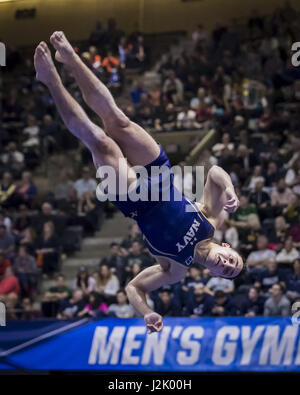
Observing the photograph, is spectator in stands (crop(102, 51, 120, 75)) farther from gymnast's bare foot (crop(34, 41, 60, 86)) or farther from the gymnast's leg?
gymnast's bare foot (crop(34, 41, 60, 86))

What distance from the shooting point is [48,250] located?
1318 centimetres

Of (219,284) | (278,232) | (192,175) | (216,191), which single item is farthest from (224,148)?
(216,191)

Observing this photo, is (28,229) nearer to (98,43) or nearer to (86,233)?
(86,233)

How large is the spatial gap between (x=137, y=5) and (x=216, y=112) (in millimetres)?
4419

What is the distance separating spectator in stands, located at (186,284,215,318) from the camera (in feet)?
35.1

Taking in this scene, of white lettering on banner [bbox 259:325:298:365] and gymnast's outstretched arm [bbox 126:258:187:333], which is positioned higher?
gymnast's outstretched arm [bbox 126:258:187:333]

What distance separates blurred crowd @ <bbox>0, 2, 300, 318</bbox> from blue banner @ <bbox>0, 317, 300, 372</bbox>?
32.9 inches

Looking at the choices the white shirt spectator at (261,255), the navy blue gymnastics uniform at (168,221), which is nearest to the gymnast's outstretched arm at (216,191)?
the navy blue gymnastics uniform at (168,221)

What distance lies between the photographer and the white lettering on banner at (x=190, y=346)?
384 inches

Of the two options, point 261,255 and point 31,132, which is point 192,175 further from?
point 31,132

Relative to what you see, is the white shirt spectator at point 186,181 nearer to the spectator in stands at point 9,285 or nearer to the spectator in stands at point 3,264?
the spectator in stands at point 9,285

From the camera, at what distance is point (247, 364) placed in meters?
9.63

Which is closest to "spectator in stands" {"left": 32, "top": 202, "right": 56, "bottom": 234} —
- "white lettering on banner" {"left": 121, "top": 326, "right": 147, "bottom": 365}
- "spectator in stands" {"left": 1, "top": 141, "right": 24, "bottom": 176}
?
"spectator in stands" {"left": 1, "top": 141, "right": 24, "bottom": 176}

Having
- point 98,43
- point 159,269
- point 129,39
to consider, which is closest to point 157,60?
point 129,39
